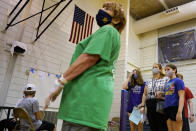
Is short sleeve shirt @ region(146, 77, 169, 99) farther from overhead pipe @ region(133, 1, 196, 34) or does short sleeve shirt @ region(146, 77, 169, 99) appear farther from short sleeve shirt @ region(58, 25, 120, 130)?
overhead pipe @ region(133, 1, 196, 34)

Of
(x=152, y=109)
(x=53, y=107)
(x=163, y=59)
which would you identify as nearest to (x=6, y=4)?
(x=53, y=107)

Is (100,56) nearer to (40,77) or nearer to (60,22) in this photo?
(40,77)

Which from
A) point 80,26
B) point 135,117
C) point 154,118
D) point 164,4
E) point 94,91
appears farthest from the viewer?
point 164,4

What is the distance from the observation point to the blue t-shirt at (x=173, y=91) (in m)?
2.53

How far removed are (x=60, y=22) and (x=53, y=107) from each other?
2.59m

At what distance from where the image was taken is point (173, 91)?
8.53 feet

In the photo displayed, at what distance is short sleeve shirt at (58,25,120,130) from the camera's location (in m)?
0.89

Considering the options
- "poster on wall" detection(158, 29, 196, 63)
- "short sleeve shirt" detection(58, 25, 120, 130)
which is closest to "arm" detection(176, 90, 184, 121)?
"short sleeve shirt" detection(58, 25, 120, 130)

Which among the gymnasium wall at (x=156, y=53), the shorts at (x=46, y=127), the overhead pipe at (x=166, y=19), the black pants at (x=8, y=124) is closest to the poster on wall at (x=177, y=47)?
the gymnasium wall at (x=156, y=53)

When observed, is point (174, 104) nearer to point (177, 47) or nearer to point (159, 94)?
point (159, 94)

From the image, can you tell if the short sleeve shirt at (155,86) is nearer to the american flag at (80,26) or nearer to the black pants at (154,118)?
the black pants at (154,118)

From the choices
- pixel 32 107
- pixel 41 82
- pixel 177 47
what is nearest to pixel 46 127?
pixel 32 107

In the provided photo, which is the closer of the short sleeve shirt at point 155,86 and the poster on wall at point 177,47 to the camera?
the short sleeve shirt at point 155,86

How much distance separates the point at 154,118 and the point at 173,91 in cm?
56
